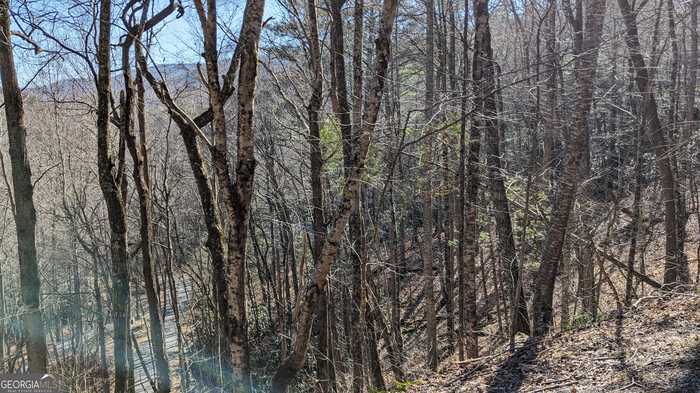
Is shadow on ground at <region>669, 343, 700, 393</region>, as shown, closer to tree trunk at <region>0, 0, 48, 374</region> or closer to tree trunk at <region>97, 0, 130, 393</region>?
tree trunk at <region>97, 0, 130, 393</region>

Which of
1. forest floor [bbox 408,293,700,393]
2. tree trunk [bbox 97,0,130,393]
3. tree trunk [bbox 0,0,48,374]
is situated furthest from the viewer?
tree trunk [bbox 97,0,130,393]

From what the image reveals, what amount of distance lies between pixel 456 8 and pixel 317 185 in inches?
261

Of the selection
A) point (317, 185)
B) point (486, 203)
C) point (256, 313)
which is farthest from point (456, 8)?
point (256, 313)

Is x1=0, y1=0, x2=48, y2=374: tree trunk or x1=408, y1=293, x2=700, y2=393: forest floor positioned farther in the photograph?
x1=0, y1=0, x2=48, y2=374: tree trunk

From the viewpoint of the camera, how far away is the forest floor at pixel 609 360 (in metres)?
4.34

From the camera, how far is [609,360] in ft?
16.0

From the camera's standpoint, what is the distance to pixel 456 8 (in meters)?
11.6

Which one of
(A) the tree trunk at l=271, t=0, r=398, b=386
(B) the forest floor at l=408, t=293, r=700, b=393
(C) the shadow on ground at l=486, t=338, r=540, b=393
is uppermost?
(A) the tree trunk at l=271, t=0, r=398, b=386

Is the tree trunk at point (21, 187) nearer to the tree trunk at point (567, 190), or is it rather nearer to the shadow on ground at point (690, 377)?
the tree trunk at point (567, 190)

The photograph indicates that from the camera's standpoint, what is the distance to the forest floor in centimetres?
434

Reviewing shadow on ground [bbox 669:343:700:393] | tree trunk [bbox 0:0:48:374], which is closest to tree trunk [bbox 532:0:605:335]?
shadow on ground [bbox 669:343:700:393]

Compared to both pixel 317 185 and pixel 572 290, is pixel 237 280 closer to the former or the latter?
pixel 317 185

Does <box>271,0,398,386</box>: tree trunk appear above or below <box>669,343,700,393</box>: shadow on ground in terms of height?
above

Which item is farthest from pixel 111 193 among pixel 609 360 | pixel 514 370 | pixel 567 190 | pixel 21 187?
pixel 609 360
